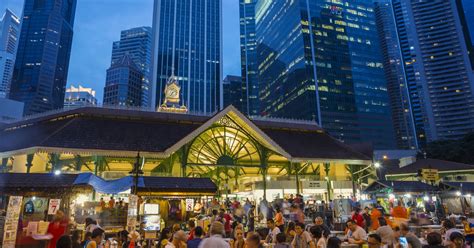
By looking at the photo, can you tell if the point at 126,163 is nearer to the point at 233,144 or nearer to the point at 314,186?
the point at 233,144

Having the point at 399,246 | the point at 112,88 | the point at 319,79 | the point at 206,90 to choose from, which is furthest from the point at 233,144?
the point at 112,88

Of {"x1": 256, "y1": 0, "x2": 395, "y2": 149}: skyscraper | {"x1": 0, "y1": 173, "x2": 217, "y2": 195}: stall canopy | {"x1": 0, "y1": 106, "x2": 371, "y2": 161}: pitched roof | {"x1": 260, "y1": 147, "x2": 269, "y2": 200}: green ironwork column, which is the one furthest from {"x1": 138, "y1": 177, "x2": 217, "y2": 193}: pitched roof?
{"x1": 256, "y1": 0, "x2": 395, "y2": 149}: skyscraper

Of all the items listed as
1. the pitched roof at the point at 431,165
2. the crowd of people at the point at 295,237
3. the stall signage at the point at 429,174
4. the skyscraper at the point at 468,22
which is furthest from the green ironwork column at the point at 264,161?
the skyscraper at the point at 468,22

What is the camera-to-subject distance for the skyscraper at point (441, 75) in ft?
534

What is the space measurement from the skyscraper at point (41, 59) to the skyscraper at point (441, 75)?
205 meters

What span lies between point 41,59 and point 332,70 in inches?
6293

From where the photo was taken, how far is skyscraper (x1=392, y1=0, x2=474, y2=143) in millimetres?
162625

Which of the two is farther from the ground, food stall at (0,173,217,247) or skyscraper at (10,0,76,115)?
skyscraper at (10,0,76,115)

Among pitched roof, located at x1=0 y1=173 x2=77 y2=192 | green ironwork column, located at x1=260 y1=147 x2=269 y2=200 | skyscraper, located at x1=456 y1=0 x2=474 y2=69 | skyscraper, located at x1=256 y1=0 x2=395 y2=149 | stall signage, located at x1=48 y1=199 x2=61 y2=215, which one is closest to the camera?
stall signage, located at x1=48 y1=199 x2=61 y2=215

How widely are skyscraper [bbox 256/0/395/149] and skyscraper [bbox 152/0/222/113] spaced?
2992 centimetres

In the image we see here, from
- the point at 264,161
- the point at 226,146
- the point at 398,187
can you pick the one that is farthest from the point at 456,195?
the point at 226,146

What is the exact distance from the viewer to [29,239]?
38.8 ft

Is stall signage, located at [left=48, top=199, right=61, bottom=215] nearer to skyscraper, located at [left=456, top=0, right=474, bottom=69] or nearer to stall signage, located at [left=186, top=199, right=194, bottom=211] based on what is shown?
stall signage, located at [left=186, top=199, right=194, bottom=211]

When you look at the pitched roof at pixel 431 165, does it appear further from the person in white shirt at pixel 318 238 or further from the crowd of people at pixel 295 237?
the person in white shirt at pixel 318 238
